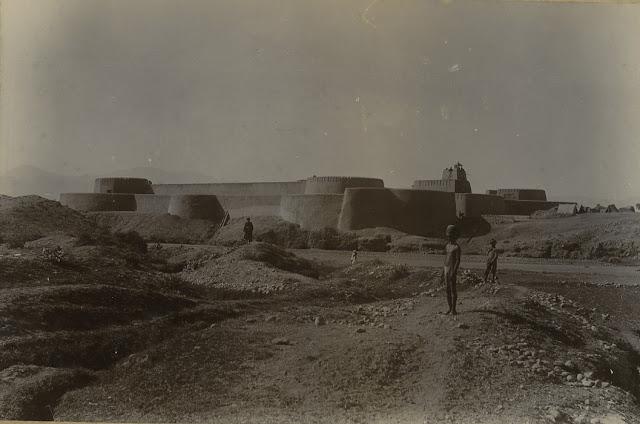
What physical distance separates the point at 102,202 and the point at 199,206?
1688 millimetres

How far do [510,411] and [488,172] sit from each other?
A: 9.07 feet

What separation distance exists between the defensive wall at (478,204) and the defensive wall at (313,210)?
322 cm

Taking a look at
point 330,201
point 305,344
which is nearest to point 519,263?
point 330,201

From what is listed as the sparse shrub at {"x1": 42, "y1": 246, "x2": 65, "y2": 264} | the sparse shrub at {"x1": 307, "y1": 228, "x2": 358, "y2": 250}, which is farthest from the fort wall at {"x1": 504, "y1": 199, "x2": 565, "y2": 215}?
the sparse shrub at {"x1": 42, "y1": 246, "x2": 65, "y2": 264}

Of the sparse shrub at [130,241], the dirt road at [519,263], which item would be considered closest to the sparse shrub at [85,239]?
the sparse shrub at [130,241]

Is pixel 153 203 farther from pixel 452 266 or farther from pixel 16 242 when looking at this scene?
pixel 452 266

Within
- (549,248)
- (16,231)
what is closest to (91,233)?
(16,231)

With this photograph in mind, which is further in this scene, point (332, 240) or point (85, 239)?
point (332, 240)

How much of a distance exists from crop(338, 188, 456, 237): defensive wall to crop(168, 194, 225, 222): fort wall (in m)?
2.48

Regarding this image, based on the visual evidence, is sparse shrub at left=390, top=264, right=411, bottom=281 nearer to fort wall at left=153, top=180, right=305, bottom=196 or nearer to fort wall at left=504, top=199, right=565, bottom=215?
fort wall at left=153, top=180, right=305, bottom=196

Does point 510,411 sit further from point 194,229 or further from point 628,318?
point 194,229

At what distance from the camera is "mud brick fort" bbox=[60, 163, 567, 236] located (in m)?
7.03

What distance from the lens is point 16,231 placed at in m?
4.88

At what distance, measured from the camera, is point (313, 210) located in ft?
25.9
